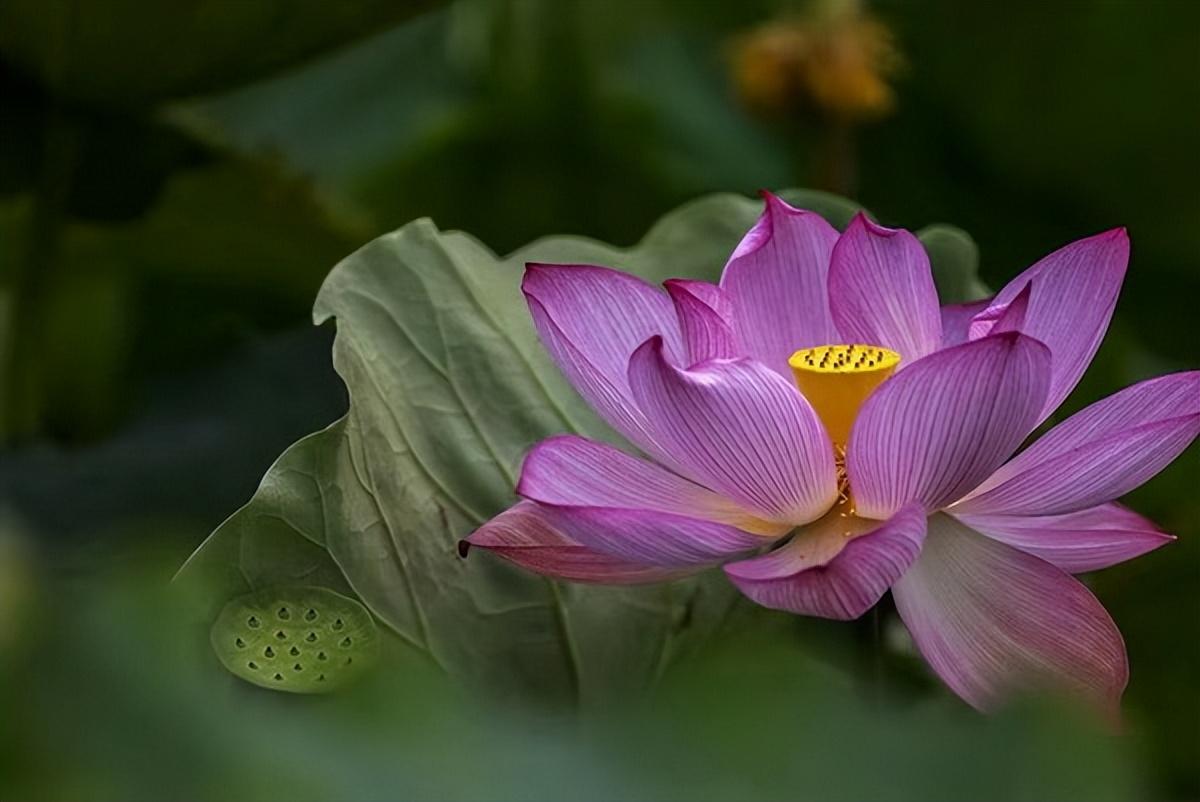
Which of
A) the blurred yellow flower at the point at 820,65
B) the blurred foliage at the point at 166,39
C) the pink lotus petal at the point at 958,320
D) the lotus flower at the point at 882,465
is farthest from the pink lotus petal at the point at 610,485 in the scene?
the blurred yellow flower at the point at 820,65

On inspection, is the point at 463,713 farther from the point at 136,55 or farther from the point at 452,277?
the point at 136,55

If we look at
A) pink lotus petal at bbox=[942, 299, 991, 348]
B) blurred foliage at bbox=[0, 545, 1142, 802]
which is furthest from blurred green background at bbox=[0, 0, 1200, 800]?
pink lotus petal at bbox=[942, 299, 991, 348]

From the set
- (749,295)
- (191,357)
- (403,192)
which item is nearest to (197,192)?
(191,357)

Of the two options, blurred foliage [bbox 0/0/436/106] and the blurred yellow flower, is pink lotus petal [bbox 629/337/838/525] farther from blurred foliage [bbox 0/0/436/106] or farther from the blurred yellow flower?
the blurred yellow flower

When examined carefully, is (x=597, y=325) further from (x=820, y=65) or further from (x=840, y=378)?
(x=820, y=65)

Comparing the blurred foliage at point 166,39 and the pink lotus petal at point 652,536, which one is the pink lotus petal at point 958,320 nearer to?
the pink lotus petal at point 652,536

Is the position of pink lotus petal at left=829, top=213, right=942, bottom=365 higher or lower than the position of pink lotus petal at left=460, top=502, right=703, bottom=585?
higher
